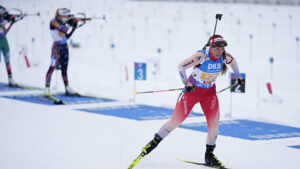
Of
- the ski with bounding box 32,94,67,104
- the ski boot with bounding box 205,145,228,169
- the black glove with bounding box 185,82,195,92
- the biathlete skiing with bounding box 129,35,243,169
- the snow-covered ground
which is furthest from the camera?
the ski with bounding box 32,94,67,104

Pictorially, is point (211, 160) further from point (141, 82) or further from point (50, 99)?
point (141, 82)

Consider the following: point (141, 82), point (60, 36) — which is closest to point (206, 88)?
point (60, 36)

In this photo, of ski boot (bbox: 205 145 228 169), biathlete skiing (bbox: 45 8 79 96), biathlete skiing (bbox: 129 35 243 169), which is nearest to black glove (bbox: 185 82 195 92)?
biathlete skiing (bbox: 129 35 243 169)

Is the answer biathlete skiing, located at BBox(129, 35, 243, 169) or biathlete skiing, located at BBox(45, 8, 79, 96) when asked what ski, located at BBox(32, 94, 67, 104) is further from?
biathlete skiing, located at BBox(129, 35, 243, 169)

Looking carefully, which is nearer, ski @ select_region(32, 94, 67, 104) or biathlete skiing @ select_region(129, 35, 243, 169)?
biathlete skiing @ select_region(129, 35, 243, 169)

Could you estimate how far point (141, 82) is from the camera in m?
15.3

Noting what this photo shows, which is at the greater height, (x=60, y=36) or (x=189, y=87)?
(x=60, y=36)

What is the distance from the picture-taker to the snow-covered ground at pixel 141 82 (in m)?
7.13

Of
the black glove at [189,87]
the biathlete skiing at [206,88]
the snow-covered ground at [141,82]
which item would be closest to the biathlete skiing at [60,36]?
the snow-covered ground at [141,82]

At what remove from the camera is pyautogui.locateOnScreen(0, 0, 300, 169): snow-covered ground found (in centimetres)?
713

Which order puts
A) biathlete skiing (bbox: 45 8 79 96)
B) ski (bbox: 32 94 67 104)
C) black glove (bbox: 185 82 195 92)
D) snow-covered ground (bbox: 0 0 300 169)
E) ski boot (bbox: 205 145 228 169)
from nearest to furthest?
1. black glove (bbox: 185 82 195 92)
2. ski boot (bbox: 205 145 228 169)
3. snow-covered ground (bbox: 0 0 300 169)
4. ski (bbox: 32 94 67 104)
5. biathlete skiing (bbox: 45 8 79 96)

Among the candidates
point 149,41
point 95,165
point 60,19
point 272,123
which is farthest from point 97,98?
point 149,41

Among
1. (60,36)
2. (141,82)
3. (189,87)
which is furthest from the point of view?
(141,82)

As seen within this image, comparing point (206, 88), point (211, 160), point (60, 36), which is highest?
point (60, 36)
